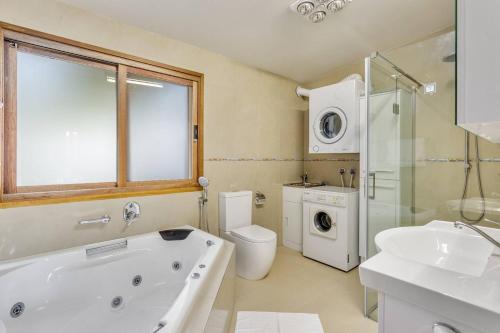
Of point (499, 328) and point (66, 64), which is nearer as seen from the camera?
point (499, 328)

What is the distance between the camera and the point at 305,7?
1770 millimetres

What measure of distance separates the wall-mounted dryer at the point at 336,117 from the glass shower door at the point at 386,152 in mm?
691

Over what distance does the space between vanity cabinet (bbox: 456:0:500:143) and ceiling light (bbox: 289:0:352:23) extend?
1.47 metres

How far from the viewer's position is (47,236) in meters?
1.68

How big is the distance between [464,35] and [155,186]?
2278 millimetres

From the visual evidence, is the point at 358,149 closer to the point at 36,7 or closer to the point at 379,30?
the point at 379,30

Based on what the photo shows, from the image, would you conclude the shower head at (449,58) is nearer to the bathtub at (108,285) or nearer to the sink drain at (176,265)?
the bathtub at (108,285)

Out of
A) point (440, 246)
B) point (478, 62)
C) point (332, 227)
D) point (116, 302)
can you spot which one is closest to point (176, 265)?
point (116, 302)

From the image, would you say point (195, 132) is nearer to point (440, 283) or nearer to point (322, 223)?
point (322, 223)

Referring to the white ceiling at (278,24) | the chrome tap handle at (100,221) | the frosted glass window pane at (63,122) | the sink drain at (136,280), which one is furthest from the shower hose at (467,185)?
the frosted glass window pane at (63,122)

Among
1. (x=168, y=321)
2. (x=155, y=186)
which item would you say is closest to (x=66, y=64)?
(x=155, y=186)

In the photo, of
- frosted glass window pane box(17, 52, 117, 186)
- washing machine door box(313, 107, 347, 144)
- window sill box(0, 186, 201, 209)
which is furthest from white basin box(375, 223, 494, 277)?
frosted glass window pane box(17, 52, 117, 186)

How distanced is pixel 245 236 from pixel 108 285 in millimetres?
1140

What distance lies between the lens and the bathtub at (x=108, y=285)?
131 cm
